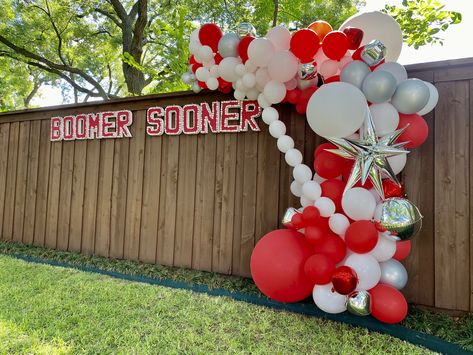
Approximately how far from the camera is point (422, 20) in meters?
4.80

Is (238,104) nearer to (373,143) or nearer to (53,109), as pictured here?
(373,143)

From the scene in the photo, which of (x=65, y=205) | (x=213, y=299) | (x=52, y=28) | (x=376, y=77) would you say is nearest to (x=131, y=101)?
(x=65, y=205)

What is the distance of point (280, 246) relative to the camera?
2.19m

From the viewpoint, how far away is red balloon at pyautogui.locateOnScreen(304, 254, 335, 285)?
1929 millimetres

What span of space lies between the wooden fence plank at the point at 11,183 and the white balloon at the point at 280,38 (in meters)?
3.85

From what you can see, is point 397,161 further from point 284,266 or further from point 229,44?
point 229,44

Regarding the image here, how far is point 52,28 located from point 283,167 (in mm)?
10797

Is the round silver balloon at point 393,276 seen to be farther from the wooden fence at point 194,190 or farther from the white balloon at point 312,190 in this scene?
the white balloon at point 312,190

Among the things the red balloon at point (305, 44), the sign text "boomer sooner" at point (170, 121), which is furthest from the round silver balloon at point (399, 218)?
the sign text "boomer sooner" at point (170, 121)

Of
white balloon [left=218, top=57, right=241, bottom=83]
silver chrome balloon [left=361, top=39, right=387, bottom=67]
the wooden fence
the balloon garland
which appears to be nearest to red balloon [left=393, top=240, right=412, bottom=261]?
the balloon garland

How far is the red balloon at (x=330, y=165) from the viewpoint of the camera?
85.4 inches

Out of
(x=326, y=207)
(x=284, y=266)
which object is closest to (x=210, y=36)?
(x=326, y=207)

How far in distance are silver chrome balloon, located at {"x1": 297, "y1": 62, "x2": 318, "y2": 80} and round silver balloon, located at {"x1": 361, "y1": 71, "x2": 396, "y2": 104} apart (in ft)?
1.22

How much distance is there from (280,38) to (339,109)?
0.73 meters
